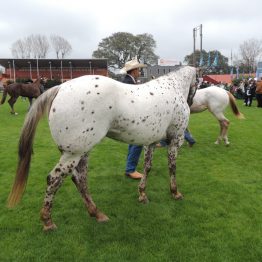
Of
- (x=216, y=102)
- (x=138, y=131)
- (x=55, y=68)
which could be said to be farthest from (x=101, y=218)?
(x=55, y=68)

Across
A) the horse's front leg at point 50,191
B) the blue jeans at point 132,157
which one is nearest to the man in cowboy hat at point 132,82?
the blue jeans at point 132,157

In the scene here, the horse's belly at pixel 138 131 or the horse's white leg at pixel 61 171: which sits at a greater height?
the horse's belly at pixel 138 131

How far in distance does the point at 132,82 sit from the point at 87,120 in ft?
6.38

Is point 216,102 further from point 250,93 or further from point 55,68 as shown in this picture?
point 55,68

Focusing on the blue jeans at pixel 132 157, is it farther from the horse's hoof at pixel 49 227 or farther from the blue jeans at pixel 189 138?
the blue jeans at pixel 189 138

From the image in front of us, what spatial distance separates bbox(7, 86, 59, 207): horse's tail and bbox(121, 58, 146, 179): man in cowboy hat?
1.86 m

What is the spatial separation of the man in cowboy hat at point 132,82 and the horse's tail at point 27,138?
73.1 inches

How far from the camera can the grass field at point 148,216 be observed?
10.3 feet

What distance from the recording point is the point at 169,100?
396cm

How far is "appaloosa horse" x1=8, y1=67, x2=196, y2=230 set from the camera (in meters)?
3.17

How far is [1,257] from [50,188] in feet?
2.59

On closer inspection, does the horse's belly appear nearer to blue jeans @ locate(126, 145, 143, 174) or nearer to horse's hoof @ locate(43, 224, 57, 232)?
→ horse's hoof @ locate(43, 224, 57, 232)

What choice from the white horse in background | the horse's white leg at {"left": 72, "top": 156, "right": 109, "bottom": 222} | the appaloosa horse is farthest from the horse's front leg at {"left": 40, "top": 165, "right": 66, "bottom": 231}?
the white horse in background

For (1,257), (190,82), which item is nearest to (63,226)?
(1,257)
